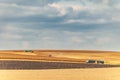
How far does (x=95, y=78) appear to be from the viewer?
126 ft

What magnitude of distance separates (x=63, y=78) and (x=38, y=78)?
2.67m

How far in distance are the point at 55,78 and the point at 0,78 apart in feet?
18.3

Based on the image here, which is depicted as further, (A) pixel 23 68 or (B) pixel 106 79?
(A) pixel 23 68

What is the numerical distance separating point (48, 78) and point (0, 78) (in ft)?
16.4

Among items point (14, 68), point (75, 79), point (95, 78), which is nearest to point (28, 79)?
point (75, 79)

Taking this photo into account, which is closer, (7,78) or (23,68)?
(7,78)

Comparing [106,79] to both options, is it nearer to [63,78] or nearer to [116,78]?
[116,78]

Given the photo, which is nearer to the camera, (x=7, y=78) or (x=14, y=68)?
(x=7, y=78)

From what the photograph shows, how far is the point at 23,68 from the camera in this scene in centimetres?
5306

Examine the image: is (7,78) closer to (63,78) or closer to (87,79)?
(63,78)

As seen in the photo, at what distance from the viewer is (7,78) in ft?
121

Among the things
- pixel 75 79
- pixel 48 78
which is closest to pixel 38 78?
pixel 48 78

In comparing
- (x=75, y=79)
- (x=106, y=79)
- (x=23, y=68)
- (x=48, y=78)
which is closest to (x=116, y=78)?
(x=106, y=79)

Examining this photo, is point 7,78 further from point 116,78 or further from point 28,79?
Result: point 116,78
